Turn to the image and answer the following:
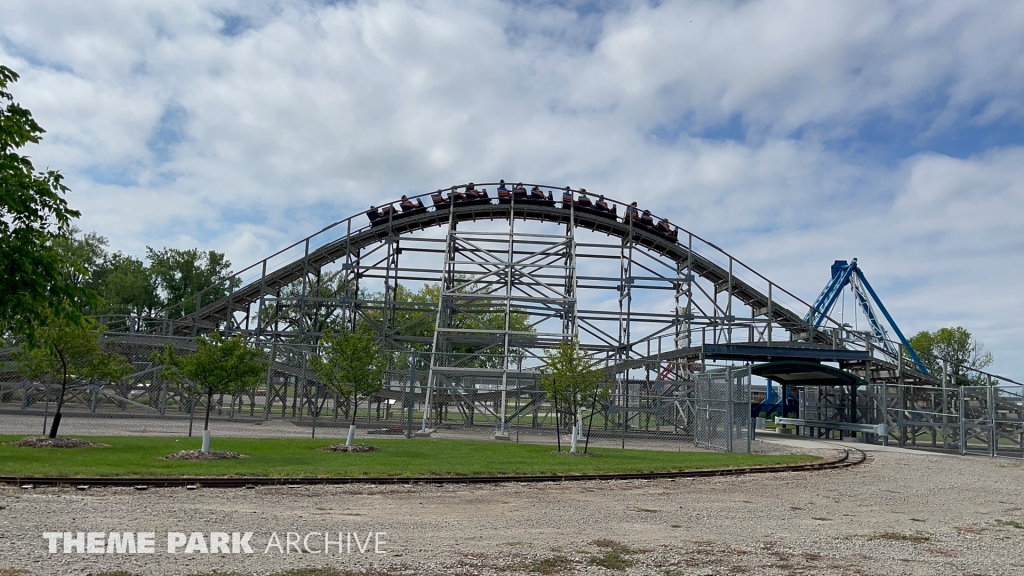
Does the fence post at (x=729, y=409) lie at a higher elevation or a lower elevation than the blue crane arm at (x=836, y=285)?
lower

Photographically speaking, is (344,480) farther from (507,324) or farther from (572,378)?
(507,324)

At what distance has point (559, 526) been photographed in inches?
373

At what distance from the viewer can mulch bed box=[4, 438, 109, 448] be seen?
16303 millimetres

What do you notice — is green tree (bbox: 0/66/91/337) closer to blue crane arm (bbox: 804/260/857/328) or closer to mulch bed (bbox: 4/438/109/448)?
mulch bed (bbox: 4/438/109/448)

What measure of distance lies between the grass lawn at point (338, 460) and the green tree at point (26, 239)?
483cm

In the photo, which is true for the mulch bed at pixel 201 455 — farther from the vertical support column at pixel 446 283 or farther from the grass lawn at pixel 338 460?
the vertical support column at pixel 446 283

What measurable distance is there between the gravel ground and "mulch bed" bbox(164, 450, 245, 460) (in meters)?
4.07

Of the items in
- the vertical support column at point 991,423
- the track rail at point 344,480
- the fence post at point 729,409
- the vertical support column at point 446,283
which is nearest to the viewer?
the track rail at point 344,480

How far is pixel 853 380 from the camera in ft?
93.1

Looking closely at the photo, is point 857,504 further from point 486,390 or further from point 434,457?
point 486,390

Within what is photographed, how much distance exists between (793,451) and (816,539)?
14.5 m

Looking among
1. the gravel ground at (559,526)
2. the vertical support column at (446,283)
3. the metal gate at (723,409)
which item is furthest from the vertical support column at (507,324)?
the gravel ground at (559,526)

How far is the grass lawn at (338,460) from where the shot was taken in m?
13.2

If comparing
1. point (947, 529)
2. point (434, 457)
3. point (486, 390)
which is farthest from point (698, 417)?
point (947, 529)
